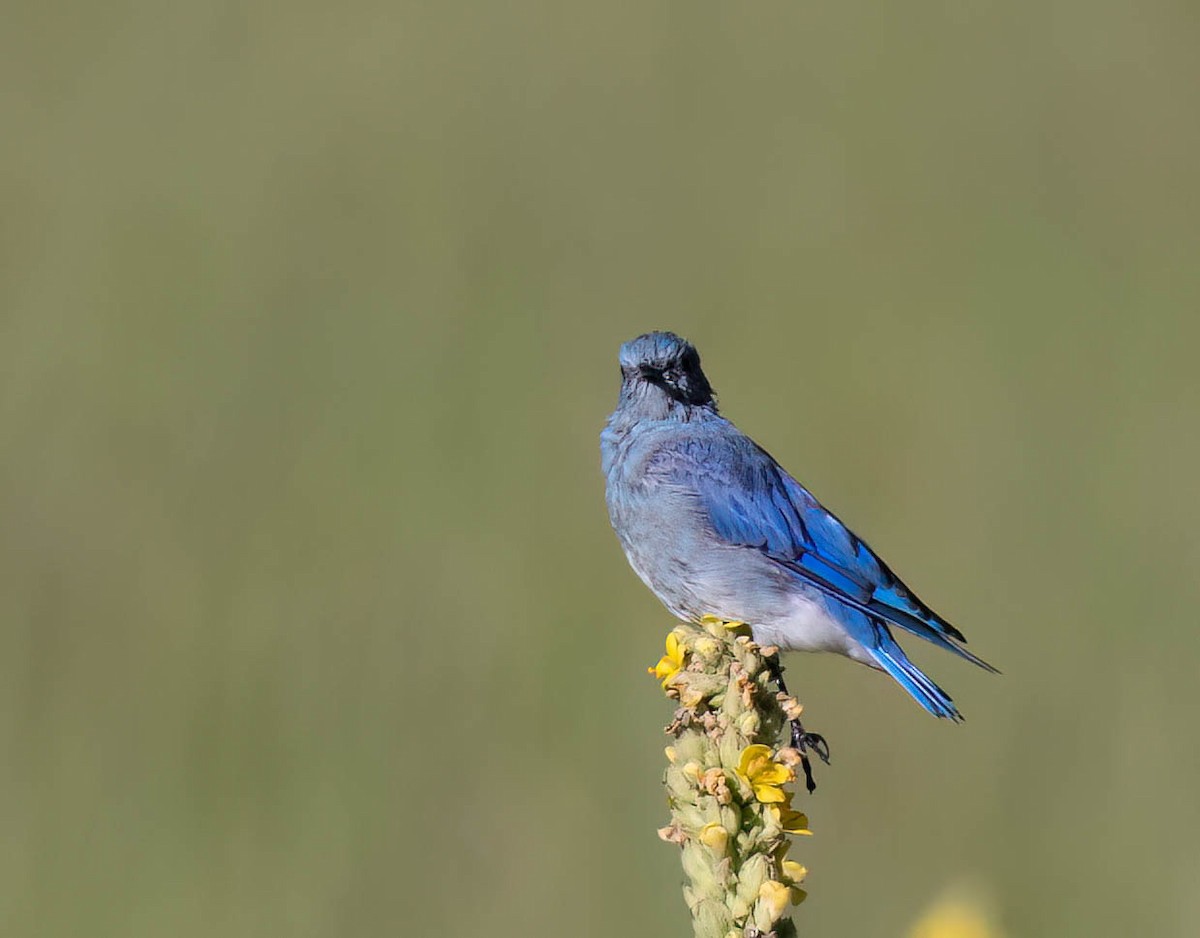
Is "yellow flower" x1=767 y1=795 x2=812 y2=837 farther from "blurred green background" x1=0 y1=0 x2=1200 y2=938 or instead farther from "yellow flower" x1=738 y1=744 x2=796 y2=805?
"blurred green background" x1=0 y1=0 x2=1200 y2=938

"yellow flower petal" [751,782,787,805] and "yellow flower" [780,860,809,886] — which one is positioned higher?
"yellow flower petal" [751,782,787,805]

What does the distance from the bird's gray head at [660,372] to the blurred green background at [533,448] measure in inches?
39.9

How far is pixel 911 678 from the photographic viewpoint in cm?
400

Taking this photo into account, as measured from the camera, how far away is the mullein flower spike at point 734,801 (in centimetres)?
211

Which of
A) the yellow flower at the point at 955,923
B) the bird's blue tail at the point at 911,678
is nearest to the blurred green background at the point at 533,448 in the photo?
the bird's blue tail at the point at 911,678

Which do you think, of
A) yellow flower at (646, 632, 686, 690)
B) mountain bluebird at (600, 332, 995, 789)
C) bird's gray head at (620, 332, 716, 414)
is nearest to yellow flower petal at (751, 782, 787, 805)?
yellow flower at (646, 632, 686, 690)

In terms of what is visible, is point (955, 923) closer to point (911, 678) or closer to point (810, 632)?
point (911, 678)

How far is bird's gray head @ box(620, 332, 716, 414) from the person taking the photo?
441cm

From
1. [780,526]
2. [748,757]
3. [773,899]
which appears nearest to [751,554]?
[780,526]

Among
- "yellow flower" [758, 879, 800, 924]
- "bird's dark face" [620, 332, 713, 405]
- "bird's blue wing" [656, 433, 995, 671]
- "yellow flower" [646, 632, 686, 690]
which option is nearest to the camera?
"yellow flower" [758, 879, 800, 924]

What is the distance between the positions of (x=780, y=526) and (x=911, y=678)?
0.50 metres

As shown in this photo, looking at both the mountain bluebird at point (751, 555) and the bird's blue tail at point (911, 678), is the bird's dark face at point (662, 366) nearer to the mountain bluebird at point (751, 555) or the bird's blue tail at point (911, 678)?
the mountain bluebird at point (751, 555)

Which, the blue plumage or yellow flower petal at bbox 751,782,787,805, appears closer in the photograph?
yellow flower petal at bbox 751,782,787,805

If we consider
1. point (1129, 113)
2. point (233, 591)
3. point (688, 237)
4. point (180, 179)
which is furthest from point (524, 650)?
point (1129, 113)
